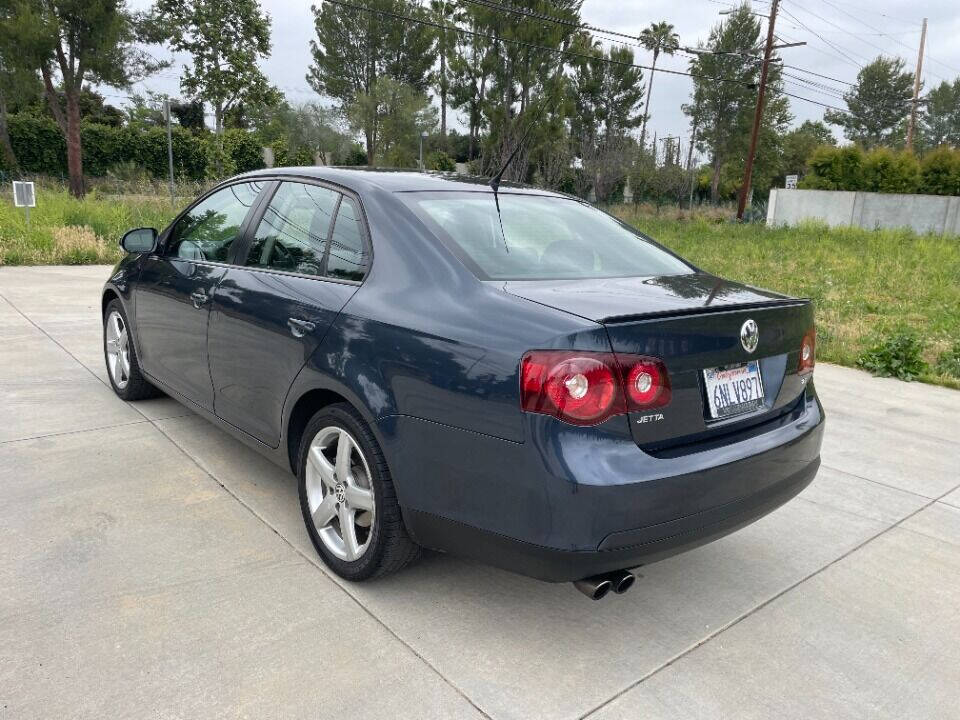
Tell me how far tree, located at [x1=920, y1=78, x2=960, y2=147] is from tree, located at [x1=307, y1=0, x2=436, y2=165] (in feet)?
192

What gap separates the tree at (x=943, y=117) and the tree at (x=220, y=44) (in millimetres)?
75781

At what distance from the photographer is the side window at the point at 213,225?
369 centimetres

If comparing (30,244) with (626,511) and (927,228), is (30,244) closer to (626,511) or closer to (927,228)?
(626,511)

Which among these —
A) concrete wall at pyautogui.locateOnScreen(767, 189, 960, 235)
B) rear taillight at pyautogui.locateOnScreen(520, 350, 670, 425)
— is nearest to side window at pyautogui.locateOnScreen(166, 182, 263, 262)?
rear taillight at pyautogui.locateOnScreen(520, 350, 670, 425)

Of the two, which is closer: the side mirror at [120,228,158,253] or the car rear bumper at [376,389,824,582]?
the car rear bumper at [376,389,824,582]

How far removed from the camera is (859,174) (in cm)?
2914

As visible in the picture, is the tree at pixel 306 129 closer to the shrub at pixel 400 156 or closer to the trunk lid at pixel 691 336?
the shrub at pixel 400 156

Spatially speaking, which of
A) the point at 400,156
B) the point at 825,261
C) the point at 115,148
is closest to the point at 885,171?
the point at 825,261

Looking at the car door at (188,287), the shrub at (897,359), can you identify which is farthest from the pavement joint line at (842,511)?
the shrub at (897,359)

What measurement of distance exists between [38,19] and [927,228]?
107 feet

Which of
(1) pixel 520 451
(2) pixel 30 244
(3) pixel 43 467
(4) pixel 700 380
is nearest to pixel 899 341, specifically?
(4) pixel 700 380

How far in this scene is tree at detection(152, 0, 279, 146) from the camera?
3188 centimetres

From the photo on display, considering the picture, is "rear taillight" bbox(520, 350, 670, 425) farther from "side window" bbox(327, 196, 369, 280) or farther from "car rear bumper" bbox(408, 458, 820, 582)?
"side window" bbox(327, 196, 369, 280)

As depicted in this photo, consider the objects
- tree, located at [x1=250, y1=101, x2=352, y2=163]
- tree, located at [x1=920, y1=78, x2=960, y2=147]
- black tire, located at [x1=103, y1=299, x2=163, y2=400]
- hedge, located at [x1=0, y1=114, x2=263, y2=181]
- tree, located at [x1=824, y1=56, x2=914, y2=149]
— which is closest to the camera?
black tire, located at [x1=103, y1=299, x2=163, y2=400]
